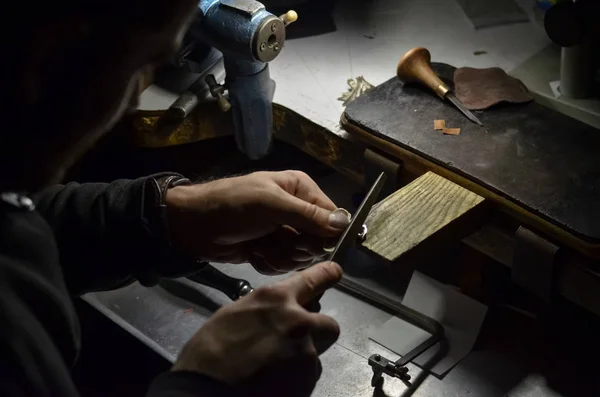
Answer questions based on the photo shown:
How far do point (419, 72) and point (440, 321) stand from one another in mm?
433

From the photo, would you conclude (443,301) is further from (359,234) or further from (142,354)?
(142,354)

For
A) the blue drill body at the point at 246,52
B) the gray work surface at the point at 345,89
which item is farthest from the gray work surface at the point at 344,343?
the blue drill body at the point at 246,52

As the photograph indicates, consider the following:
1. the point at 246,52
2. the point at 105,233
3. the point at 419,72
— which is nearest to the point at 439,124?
the point at 419,72

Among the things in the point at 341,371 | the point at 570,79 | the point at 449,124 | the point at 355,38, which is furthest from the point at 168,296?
the point at 570,79

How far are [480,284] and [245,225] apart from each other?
1.46ft

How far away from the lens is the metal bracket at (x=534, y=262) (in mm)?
926

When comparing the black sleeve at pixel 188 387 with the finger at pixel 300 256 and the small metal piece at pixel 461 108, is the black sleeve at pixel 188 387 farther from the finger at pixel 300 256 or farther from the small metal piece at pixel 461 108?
the small metal piece at pixel 461 108

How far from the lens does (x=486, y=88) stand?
1169 millimetres

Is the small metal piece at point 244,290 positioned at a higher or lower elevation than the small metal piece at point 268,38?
lower

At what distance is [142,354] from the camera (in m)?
1.07

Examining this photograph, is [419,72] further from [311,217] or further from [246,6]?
[311,217]

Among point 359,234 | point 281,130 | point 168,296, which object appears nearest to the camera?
point 359,234

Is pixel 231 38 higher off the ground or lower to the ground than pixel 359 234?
higher

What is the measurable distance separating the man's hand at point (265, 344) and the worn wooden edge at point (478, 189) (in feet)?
1.27
